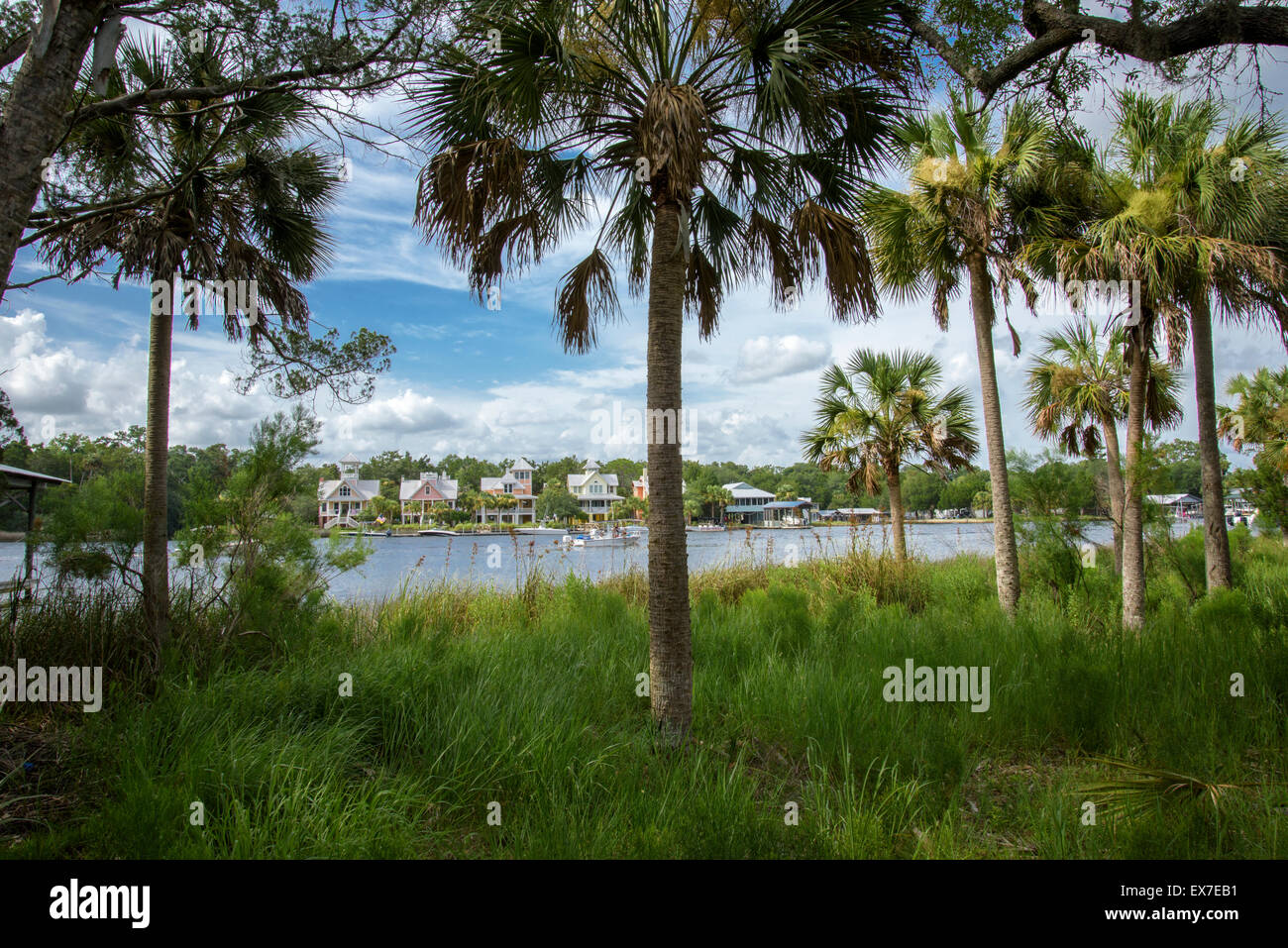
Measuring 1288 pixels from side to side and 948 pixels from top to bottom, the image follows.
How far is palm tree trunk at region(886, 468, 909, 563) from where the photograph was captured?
13.6 meters

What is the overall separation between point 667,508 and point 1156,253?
7637mm

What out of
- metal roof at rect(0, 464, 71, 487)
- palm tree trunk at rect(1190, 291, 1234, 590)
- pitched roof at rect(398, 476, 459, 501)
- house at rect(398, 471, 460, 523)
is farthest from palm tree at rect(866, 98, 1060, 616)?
pitched roof at rect(398, 476, 459, 501)

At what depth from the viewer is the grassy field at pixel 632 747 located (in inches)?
119

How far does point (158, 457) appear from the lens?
6289 mm

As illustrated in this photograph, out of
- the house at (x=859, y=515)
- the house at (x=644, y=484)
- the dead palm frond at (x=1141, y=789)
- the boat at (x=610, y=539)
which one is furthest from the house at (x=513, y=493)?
the dead palm frond at (x=1141, y=789)

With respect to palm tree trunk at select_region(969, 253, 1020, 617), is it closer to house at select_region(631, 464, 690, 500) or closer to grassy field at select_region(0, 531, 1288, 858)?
grassy field at select_region(0, 531, 1288, 858)

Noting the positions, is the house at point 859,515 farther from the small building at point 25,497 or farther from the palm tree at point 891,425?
the small building at point 25,497

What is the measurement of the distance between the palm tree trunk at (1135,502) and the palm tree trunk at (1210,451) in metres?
1.15

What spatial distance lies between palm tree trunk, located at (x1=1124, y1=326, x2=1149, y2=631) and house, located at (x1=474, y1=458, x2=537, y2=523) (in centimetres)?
5673

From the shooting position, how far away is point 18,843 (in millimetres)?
2848

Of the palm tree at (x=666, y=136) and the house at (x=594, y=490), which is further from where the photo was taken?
the house at (x=594, y=490)
